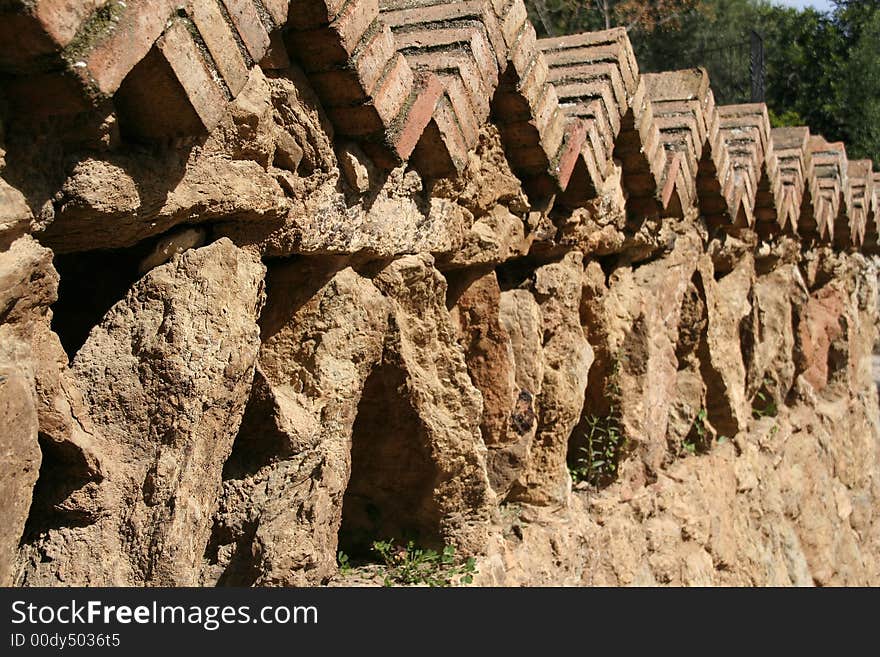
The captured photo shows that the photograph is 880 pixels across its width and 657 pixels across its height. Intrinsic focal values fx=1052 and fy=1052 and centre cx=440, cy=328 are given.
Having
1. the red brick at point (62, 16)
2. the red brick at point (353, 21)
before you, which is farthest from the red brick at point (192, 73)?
the red brick at point (353, 21)

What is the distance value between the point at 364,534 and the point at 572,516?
72cm

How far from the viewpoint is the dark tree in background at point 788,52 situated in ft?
55.9

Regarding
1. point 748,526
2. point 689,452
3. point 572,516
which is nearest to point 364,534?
point 572,516

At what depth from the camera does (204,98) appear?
1.42m

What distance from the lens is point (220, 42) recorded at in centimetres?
144

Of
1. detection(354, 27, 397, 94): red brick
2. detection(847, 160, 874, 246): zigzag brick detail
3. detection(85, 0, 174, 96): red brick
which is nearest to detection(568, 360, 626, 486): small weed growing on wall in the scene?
detection(354, 27, 397, 94): red brick

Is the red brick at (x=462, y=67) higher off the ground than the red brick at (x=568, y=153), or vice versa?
the red brick at (x=568, y=153)

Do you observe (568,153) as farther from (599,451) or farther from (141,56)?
(141,56)

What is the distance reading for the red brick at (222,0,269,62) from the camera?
147 cm

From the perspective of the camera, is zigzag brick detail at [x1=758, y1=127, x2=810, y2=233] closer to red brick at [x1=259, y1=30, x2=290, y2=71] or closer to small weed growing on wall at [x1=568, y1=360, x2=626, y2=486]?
small weed growing on wall at [x1=568, y1=360, x2=626, y2=486]

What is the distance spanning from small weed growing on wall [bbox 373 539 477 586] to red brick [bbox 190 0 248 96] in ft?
3.96

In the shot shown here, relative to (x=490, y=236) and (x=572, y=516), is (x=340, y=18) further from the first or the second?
(x=572, y=516)

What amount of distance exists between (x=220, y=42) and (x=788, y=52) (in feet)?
61.7

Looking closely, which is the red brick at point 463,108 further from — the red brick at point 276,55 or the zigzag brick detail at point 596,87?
the zigzag brick detail at point 596,87
